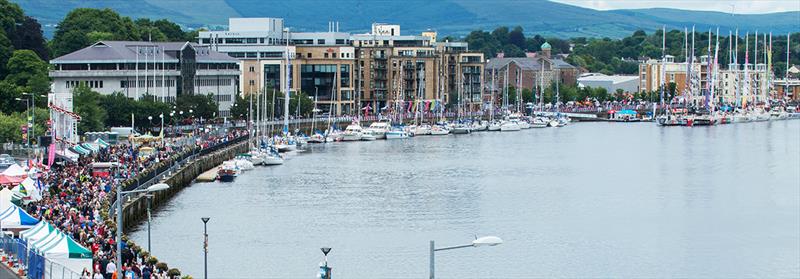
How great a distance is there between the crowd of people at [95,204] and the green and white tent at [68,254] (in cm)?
22

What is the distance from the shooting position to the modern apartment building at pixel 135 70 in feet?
318

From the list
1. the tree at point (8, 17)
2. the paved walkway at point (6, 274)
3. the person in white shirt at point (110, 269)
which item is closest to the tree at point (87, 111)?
the tree at point (8, 17)

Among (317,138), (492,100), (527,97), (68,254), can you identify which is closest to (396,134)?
(317,138)

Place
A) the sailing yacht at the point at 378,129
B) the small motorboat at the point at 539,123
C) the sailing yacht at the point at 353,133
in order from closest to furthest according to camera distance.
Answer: the sailing yacht at the point at 353,133, the sailing yacht at the point at 378,129, the small motorboat at the point at 539,123

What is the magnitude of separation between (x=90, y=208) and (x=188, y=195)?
19535 mm

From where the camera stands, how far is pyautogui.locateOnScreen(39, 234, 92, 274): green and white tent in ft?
111

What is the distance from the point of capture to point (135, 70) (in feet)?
324

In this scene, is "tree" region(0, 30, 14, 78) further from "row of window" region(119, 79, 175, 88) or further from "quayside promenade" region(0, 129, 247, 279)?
"quayside promenade" region(0, 129, 247, 279)

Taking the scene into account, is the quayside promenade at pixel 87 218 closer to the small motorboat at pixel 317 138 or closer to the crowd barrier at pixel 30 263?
the crowd barrier at pixel 30 263

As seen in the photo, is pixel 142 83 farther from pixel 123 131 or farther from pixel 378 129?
pixel 378 129

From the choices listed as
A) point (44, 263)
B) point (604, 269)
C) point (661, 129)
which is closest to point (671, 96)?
point (661, 129)

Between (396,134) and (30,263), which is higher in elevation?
(396,134)

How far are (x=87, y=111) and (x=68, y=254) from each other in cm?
4703

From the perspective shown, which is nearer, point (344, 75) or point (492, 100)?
point (344, 75)
